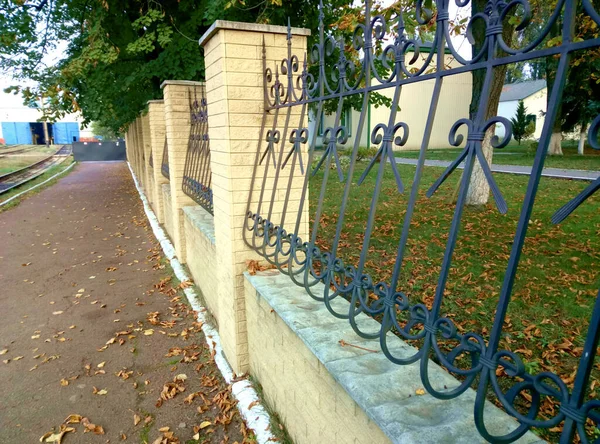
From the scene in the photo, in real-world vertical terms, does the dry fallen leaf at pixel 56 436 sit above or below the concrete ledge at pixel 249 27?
below

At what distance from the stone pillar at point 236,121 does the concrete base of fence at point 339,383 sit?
0.77 feet

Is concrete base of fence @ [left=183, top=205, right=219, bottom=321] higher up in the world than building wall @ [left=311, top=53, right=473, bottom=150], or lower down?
lower down

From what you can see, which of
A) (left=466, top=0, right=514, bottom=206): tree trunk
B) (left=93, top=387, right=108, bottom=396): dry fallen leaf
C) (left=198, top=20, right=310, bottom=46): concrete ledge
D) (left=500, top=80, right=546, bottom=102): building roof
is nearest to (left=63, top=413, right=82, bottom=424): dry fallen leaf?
(left=93, top=387, right=108, bottom=396): dry fallen leaf

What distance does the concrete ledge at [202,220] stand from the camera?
14.1 feet

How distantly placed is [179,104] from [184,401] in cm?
405

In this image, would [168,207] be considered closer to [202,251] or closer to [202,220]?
[202,220]

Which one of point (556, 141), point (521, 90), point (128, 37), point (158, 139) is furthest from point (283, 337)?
point (521, 90)

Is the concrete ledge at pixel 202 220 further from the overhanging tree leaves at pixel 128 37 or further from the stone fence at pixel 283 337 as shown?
the overhanging tree leaves at pixel 128 37

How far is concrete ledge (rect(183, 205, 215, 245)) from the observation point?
169 inches

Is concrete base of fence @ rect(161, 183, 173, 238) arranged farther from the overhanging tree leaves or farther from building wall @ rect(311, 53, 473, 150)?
A: building wall @ rect(311, 53, 473, 150)

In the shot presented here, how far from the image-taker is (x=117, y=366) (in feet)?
12.5

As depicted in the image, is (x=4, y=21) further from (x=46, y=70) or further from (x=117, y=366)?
(x=117, y=366)

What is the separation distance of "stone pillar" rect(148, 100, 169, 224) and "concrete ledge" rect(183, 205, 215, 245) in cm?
239

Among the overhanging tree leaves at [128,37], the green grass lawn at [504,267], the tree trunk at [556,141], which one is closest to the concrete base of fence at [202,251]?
the green grass lawn at [504,267]
